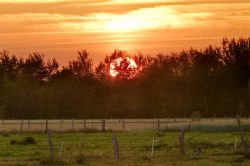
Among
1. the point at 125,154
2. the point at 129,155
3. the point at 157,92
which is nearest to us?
the point at 129,155

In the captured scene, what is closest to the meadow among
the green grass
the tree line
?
the green grass

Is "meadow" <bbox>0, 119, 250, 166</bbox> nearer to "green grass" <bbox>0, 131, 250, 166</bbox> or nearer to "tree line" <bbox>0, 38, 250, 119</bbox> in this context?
"green grass" <bbox>0, 131, 250, 166</bbox>

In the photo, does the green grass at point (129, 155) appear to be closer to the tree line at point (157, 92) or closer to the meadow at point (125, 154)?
the meadow at point (125, 154)

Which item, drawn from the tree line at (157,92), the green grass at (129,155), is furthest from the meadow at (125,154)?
the tree line at (157,92)

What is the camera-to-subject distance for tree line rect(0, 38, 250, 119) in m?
106

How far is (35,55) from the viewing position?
13488cm

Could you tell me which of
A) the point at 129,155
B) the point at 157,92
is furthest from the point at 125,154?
the point at 157,92

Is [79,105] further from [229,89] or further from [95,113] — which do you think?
[229,89]

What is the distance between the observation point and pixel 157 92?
11150cm

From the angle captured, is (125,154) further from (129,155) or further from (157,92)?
(157,92)

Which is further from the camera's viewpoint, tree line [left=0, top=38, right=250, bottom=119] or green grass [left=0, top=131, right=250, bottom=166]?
tree line [left=0, top=38, right=250, bottom=119]

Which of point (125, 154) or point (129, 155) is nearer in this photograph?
point (129, 155)

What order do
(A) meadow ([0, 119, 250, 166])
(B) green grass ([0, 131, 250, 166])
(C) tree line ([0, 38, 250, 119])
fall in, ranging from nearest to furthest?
(B) green grass ([0, 131, 250, 166]) < (A) meadow ([0, 119, 250, 166]) < (C) tree line ([0, 38, 250, 119])

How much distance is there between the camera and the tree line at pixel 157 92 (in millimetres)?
106188
